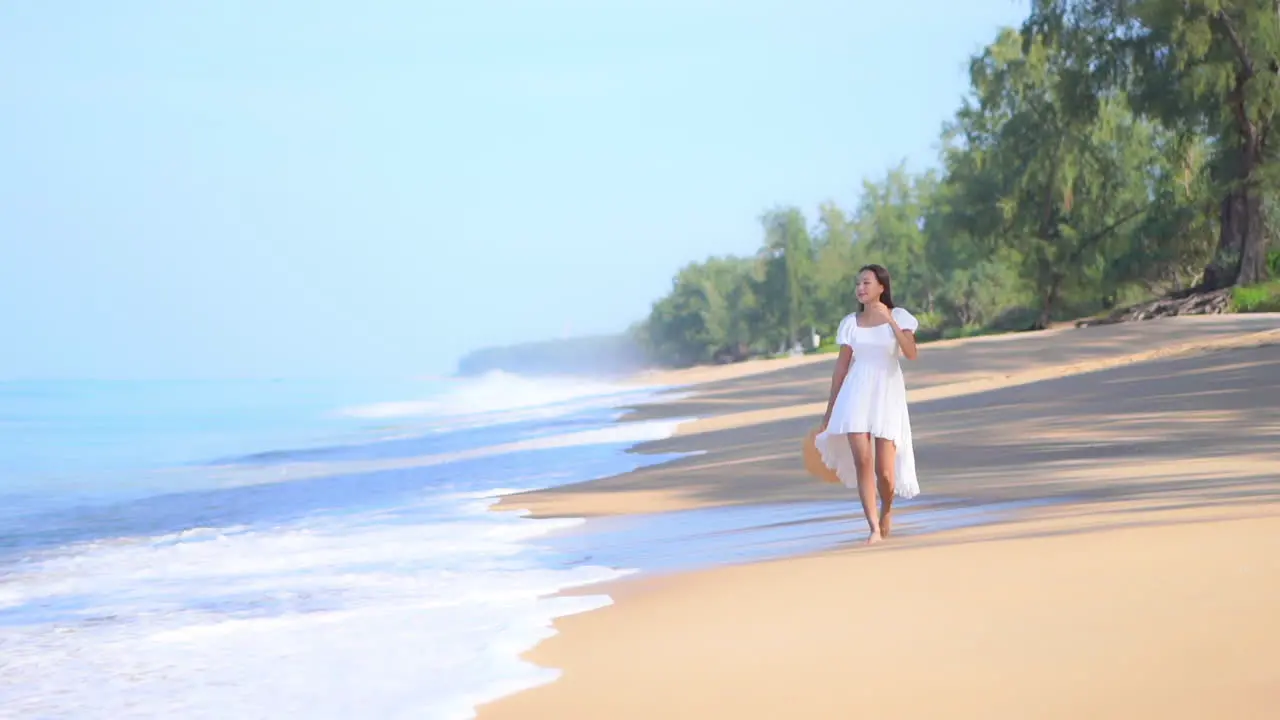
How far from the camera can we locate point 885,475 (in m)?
9.37

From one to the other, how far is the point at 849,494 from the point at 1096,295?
44.6 meters

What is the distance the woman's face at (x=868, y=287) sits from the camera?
9.29m

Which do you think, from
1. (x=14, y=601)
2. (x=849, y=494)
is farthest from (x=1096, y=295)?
(x=14, y=601)

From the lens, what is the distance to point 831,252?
99812 millimetres

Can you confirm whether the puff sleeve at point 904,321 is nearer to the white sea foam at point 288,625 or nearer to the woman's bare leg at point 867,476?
the woman's bare leg at point 867,476

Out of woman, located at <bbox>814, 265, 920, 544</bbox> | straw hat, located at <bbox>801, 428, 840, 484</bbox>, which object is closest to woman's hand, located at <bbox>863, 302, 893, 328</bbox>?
woman, located at <bbox>814, 265, 920, 544</bbox>

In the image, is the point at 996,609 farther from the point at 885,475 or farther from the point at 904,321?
the point at 904,321

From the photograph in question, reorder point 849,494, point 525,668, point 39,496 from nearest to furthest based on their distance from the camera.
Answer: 1. point 525,668
2. point 849,494
3. point 39,496

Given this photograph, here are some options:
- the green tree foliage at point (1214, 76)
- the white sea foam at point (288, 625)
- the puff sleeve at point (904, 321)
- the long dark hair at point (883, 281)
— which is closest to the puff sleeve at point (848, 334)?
the long dark hair at point (883, 281)

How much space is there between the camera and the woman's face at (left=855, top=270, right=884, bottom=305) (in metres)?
9.29

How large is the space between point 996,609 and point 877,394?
11.4 feet

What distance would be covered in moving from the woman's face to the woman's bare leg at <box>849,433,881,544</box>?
0.85 meters

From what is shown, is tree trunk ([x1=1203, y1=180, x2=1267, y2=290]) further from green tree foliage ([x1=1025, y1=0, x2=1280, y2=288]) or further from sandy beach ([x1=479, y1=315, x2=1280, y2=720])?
sandy beach ([x1=479, y1=315, x2=1280, y2=720])

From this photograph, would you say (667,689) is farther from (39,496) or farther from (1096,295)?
(1096,295)
